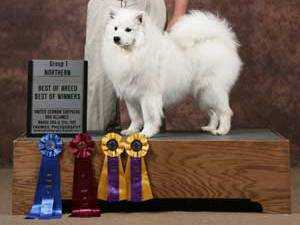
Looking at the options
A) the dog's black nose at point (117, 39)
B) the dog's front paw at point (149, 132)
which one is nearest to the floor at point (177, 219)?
the dog's front paw at point (149, 132)

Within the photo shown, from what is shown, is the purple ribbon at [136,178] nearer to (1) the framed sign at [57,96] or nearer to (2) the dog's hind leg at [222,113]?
(1) the framed sign at [57,96]

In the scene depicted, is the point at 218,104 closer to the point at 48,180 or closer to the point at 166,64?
the point at 166,64

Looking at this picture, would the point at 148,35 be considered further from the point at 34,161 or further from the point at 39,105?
the point at 34,161

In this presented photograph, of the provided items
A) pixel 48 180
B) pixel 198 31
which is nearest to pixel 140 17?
pixel 198 31

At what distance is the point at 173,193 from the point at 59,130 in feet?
1.82

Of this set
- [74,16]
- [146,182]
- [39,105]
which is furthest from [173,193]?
[74,16]

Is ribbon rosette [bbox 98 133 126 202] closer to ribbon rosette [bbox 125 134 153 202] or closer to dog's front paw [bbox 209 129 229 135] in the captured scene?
ribbon rosette [bbox 125 134 153 202]

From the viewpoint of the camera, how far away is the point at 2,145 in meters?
4.34

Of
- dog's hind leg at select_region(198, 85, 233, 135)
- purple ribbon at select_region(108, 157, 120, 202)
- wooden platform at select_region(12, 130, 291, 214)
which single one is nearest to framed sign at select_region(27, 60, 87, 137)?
wooden platform at select_region(12, 130, 291, 214)

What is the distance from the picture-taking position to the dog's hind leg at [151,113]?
2.72m

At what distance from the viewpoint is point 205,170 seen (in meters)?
2.58

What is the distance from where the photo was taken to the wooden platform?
2572mm

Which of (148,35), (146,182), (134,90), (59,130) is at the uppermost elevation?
(148,35)

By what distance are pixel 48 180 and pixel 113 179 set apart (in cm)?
26
